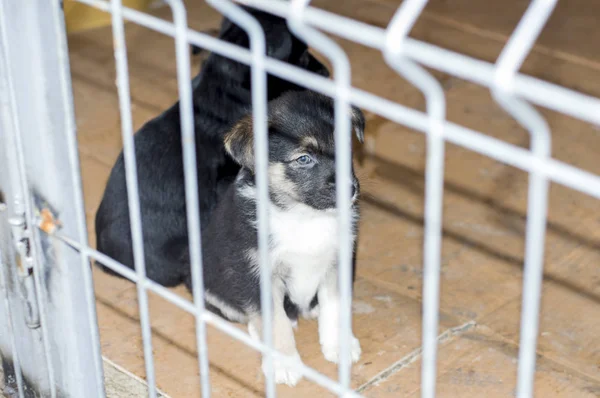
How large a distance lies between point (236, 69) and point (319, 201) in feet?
3.07

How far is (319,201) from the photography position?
2.84m

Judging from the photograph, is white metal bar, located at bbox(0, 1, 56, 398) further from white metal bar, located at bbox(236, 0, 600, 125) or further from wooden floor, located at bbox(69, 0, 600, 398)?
white metal bar, located at bbox(236, 0, 600, 125)

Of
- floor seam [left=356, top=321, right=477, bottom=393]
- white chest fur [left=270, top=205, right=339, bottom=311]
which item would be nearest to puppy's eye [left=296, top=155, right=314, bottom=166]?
white chest fur [left=270, top=205, right=339, bottom=311]

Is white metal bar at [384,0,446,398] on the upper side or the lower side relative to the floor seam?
upper

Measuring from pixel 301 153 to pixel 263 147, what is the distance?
1.30 meters

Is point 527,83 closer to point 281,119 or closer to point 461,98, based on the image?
point 281,119

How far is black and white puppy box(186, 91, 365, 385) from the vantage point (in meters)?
2.81

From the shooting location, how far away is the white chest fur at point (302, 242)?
9.34 feet

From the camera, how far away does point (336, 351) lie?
302 cm

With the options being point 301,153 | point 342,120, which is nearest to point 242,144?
point 301,153

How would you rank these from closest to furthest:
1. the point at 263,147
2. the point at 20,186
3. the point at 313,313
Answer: the point at 263,147 < the point at 20,186 < the point at 313,313

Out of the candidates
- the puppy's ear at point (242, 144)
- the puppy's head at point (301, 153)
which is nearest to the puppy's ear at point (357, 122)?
the puppy's head at point (301, 153)

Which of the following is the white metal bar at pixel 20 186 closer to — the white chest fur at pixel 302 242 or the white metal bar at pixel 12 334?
the white metal bar at pixel 12 334

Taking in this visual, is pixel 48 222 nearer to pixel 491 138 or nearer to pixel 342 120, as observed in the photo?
pixel 342 120
